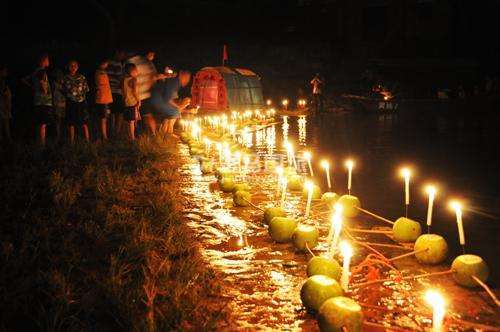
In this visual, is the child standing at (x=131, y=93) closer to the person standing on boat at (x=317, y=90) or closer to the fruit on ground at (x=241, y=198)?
the fruit on ground at (x=241, y=198)

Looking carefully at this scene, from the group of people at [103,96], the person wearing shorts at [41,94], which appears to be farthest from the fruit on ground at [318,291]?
the person wearing shorts at [41,94]

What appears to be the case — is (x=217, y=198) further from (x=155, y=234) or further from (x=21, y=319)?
(x=21, y=319)

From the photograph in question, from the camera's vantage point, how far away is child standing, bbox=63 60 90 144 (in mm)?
9992

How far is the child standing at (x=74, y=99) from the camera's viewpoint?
9992 mm

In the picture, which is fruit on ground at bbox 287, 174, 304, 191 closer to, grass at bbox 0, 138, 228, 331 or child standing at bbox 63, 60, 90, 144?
grass at bbox 0, 138, 228, 331

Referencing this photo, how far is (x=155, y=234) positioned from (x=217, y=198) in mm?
2147

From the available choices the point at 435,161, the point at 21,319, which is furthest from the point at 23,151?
the point at 435,161

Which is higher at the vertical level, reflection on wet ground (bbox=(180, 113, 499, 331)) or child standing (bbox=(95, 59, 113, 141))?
child standing (bbox=(95, 59, 113, 141))

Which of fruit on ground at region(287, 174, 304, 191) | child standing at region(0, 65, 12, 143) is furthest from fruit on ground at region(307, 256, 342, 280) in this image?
child standing at region(0, 65, 12, 143)

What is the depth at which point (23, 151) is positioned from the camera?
821 centimetres

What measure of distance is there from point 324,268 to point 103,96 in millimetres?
8165

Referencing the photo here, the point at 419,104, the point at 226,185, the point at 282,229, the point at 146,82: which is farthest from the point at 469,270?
the point at 419,104

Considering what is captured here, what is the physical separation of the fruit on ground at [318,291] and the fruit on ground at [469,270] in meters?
1.13

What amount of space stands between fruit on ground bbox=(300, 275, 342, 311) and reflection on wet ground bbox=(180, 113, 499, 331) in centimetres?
12
